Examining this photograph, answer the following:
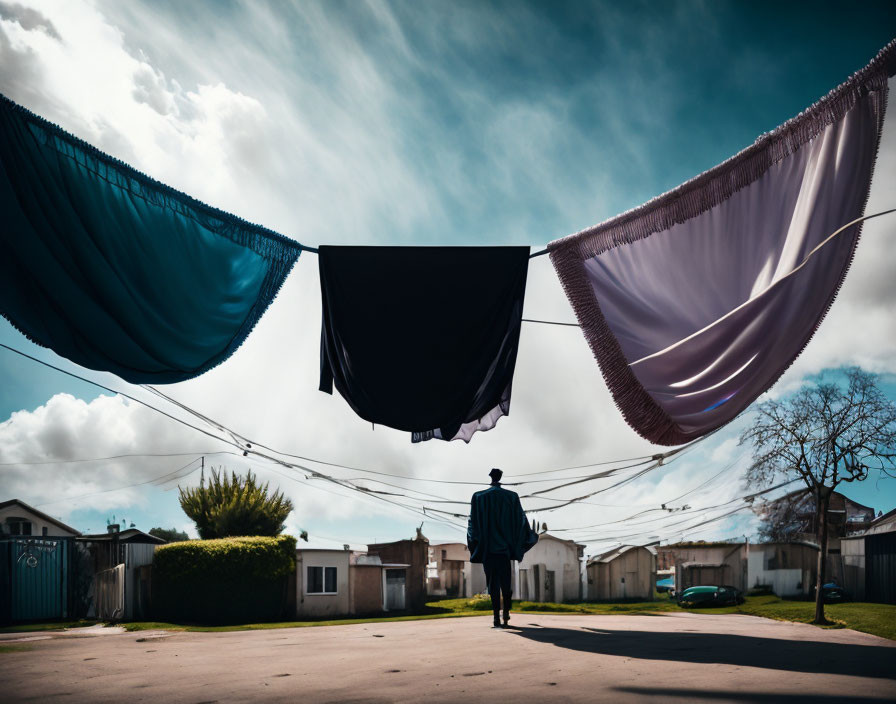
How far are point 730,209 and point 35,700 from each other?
222 inches

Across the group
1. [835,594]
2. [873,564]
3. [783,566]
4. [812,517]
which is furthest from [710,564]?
[873,564]

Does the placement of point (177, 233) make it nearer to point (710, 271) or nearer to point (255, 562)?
point (710, 271)

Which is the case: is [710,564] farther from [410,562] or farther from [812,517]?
[410,562]

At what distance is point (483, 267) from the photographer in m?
6.39

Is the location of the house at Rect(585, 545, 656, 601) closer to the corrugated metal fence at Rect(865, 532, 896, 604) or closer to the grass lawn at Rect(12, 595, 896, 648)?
the grass lawn at Rect(12, 595, 896, 648)

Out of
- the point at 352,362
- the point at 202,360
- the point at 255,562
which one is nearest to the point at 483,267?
the point at 352,362

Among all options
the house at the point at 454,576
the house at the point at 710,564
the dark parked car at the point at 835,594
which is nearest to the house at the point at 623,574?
the house at the point at 710,564

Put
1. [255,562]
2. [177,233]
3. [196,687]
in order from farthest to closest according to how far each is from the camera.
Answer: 1. [255,562]
2. [177,233]
3. [196,687]

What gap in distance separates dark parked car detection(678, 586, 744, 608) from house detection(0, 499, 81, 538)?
28.5 meters

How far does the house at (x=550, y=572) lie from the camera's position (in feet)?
124

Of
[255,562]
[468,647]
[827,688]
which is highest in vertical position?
[827,688]

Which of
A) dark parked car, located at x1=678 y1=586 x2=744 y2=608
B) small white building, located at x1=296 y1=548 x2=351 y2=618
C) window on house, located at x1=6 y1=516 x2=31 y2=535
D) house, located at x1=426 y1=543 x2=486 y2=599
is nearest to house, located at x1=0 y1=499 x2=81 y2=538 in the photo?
window on house, located at x1=6 y1=516 x2=31 y2=535

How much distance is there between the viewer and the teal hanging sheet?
504 cm

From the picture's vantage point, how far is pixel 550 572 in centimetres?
3859
